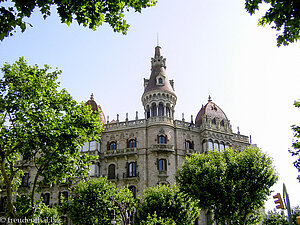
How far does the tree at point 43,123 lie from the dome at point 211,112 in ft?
101

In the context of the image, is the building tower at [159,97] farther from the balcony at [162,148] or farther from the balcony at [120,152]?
the balcony at [120,152]

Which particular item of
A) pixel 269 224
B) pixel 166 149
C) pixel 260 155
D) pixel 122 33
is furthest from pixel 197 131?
pixel 122 33

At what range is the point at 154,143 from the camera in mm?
43125

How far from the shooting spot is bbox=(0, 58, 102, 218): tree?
18172mm

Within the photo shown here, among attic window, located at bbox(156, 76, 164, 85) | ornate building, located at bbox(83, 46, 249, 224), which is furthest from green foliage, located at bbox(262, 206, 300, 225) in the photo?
attic window, located at bbox(156, 76, 164, 85)

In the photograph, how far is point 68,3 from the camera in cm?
852

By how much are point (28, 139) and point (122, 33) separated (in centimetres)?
1112

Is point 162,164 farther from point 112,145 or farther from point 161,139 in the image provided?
point 112,145

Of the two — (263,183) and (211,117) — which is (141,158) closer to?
(211,117)

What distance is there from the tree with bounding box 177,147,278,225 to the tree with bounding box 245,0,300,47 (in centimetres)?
2268

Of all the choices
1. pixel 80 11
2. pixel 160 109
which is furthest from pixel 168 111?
pixel 80 11

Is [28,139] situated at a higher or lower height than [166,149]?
lower

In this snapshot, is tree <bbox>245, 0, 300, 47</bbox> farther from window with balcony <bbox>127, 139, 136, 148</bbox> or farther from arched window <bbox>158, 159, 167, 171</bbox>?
window with balcony <bbox>127, 139, 136, 148</bbox>

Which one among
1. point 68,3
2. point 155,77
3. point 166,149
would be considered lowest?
point 68,3
